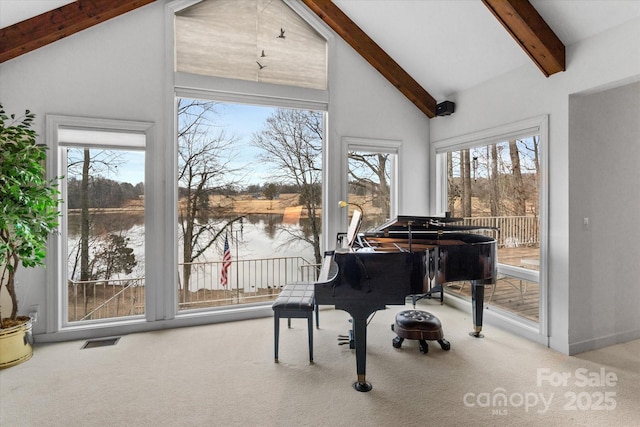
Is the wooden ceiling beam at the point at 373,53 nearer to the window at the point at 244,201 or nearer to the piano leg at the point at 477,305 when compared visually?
the window at the point at 244,201

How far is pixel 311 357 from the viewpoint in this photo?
273cm

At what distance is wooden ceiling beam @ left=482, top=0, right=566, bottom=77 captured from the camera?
2.76 metres

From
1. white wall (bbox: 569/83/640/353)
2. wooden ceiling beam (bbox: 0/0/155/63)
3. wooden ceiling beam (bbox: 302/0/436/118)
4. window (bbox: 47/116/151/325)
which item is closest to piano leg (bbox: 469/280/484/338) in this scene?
white wall (bbox: 569/83/640/353)

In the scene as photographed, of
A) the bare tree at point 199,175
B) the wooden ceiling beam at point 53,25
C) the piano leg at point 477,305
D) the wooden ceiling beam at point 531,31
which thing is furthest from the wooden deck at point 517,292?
the wooden ceiling beam at point 53,25

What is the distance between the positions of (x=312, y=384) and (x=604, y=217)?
9.97 ft

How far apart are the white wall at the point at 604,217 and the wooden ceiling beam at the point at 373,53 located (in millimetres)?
1885

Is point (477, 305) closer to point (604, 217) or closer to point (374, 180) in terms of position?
point (604, 217)

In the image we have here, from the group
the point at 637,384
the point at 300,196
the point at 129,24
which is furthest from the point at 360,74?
the point at 637,384

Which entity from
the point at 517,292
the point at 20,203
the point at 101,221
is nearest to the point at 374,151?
the point at 517,292

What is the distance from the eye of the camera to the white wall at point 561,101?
8.42ft

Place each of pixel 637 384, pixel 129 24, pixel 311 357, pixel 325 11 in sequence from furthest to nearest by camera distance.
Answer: pixel 325 11 → pixel 129 24 → pixel 311 357 → pixel 637 384

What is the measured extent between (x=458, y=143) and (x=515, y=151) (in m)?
0.72

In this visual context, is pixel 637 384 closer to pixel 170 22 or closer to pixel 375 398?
pixel 375 398

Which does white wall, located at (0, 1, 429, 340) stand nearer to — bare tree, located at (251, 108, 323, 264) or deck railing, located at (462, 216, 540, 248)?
bare tree, located at (251, 108, 323, 264)
